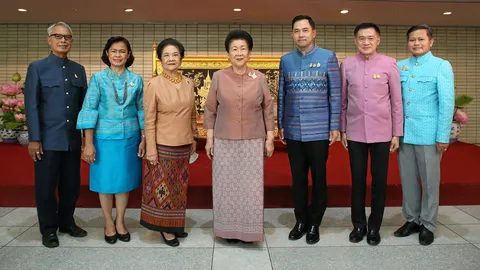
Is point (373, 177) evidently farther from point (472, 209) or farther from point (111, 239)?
point (111, 239)

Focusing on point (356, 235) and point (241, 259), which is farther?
point (356, 235)

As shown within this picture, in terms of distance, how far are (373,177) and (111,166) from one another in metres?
1.85

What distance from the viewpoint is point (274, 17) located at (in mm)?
6664

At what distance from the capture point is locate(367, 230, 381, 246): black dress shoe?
2760 mm

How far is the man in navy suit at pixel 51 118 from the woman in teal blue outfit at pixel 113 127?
215 mm

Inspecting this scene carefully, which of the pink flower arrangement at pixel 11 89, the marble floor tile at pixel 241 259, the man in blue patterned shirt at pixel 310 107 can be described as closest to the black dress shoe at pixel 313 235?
the man in blue patterned shirt at pixel 310 107

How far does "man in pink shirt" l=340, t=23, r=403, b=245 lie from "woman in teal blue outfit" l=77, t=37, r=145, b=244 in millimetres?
1495

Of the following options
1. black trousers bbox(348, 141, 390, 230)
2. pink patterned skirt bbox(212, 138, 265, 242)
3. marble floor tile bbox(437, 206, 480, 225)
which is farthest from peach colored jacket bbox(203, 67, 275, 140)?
marble floor tile bbox(437, 206, 480, 225)

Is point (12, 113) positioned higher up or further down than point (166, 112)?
higher up

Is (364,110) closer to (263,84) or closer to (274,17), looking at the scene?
(263,84)

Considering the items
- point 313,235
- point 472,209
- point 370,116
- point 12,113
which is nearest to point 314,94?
point 370,116

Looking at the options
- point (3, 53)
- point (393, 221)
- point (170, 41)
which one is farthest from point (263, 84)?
point (3, 53)

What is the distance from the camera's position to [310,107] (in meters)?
2.73

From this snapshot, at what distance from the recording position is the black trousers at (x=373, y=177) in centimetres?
277
